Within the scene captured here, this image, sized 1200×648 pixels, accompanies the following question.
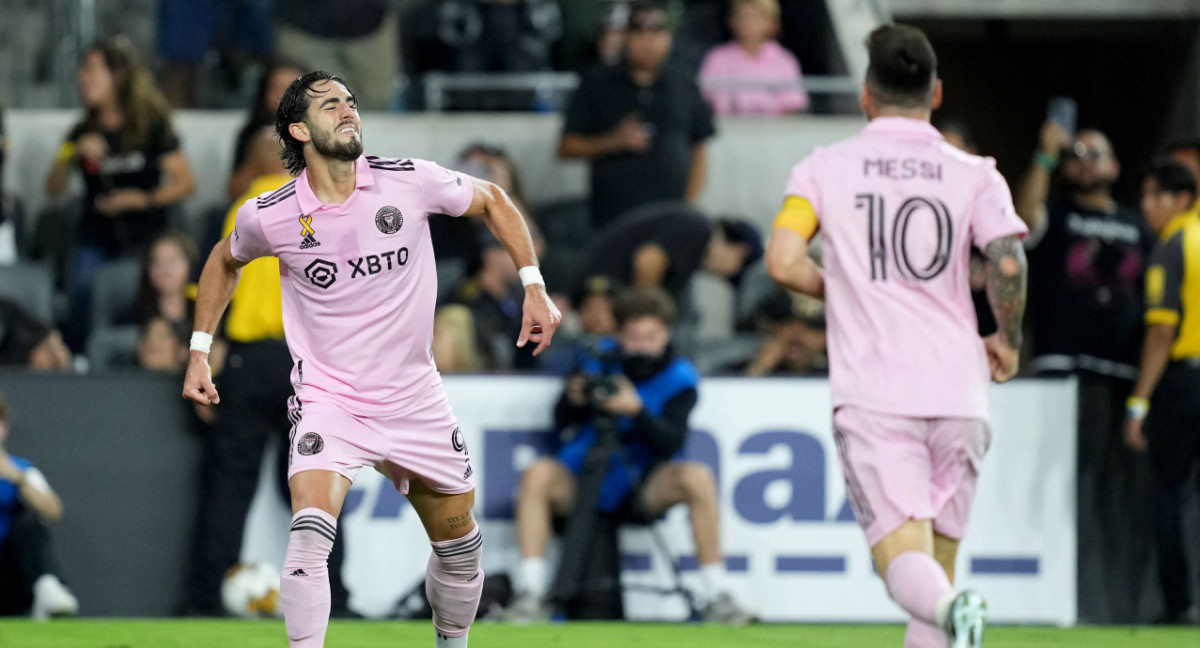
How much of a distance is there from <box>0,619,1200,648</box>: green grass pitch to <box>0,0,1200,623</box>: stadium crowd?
1.71ft

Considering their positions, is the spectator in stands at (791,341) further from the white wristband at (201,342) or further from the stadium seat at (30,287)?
the stadium seat at (30,287)

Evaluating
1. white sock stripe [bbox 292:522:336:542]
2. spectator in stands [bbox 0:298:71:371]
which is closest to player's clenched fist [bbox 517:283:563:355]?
white sock stripe [bbox 292:522:336:542]

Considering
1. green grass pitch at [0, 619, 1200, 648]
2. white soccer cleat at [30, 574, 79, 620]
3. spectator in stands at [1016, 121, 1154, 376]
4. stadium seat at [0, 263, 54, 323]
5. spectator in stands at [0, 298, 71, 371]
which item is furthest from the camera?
stadium seat at [0, 263, 54, 323]

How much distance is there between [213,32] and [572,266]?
12.8 ft

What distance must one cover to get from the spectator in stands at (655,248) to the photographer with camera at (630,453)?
0.94 meters

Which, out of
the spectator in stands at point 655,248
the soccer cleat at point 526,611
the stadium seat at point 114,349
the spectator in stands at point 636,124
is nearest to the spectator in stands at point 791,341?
the spectator in stands at point 655,248

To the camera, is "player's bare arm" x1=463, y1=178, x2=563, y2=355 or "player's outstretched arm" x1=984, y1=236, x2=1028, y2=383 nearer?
"player's outstretched arm" x1=984, y1=236, x2=1028, y2=383

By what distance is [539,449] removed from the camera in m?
9.34

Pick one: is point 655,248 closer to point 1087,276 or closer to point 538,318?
point 1087,276

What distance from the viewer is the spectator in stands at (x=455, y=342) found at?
964cm

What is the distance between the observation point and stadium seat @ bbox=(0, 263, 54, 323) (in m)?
10.9

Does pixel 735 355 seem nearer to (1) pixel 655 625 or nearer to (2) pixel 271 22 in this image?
(1) pixel 655 625

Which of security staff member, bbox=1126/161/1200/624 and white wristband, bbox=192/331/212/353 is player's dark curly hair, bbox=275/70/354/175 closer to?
white wristband, bbox=192/331/212/353

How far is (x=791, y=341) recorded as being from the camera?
9922mm
